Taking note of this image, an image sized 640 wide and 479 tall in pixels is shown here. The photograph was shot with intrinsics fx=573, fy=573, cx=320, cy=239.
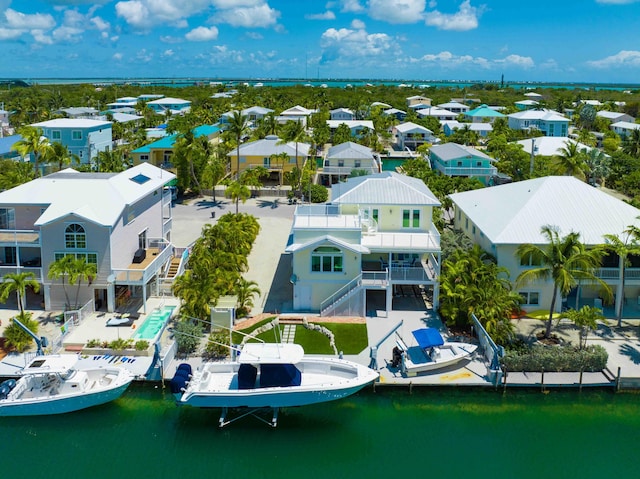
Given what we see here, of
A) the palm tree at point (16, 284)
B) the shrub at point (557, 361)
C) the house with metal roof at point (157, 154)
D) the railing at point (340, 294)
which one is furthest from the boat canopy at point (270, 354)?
the house with metal roof at point (157, 154)

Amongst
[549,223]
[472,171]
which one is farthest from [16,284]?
[472,171]

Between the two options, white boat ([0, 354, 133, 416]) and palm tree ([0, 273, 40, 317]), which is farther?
palm tree ([0, 273, 40, 317])

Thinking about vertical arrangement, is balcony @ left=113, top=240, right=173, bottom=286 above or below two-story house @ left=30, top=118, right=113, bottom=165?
below

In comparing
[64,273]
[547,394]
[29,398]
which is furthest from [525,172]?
[29,398]

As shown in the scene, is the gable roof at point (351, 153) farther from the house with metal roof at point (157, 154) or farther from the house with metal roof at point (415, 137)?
the house with metal roof at point (415, 137)

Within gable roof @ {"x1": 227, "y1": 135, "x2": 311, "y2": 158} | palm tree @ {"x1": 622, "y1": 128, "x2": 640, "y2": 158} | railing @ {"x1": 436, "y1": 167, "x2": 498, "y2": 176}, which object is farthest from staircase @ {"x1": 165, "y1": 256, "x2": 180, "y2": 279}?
palm tree @ {"x1": 622, "y1": 128, "x2": 640, "y2": 158}

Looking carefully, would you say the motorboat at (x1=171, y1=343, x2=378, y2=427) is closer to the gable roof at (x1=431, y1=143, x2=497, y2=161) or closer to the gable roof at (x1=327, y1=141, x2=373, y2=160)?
the gable roof at (x1=327, y1=141, x2=373, y2=160)
